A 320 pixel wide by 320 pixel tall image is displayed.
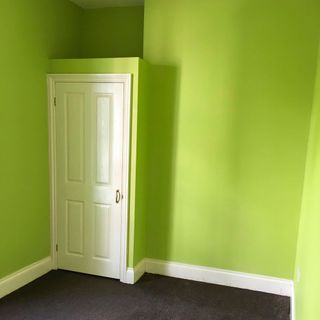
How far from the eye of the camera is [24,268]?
2.89 m

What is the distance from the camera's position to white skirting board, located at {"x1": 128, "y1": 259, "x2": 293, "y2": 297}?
2.90 metres

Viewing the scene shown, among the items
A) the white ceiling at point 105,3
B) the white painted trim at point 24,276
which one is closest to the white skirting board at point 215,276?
the white painted trim at point 24,276

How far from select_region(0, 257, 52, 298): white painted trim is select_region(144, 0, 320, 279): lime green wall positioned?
1.22 m

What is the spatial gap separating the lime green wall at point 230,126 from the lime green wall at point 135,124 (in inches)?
6.1

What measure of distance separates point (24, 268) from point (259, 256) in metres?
2.22

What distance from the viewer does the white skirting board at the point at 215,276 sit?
114 inches

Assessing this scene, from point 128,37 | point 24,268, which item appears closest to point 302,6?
point 128,37

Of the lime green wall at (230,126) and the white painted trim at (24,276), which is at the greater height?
the lime green wall at (230,126)

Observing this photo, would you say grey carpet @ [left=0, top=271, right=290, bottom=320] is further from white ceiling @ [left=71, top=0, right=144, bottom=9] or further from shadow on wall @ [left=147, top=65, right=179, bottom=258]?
white ceiling @ [left=71, top=0, right=144, bottom=9]

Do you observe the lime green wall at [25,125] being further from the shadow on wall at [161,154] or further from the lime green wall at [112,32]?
the shadow on wall at [161,154]

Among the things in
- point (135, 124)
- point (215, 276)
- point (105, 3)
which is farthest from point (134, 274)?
point (105, 3)

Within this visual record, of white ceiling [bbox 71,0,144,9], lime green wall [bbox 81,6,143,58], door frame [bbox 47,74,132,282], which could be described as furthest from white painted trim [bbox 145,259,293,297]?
white ceiling [bbox 71,0,144,9]

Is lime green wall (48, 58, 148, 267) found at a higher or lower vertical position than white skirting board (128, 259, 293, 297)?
higher

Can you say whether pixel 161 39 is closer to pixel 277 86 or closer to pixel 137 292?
pixel 277 86
